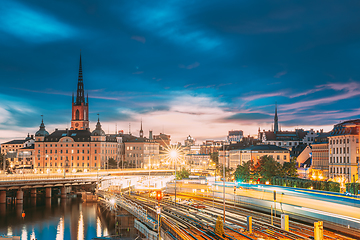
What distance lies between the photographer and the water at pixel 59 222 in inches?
2547

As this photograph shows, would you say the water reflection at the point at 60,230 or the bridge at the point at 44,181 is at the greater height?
the bridge at the point at 44,181

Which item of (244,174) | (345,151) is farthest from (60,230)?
(345,151)

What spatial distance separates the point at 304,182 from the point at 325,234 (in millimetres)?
29761

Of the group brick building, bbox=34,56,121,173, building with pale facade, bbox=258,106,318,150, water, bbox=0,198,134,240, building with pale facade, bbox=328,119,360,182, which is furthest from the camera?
brick building, bbox=34,56,121,173

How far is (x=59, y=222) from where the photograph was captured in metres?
74.9

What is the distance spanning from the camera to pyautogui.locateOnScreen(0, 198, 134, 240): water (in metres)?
64.7

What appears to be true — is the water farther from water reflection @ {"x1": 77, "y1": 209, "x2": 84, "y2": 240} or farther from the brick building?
the brick building

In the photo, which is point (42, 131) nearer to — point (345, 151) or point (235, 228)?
point (345, 151)

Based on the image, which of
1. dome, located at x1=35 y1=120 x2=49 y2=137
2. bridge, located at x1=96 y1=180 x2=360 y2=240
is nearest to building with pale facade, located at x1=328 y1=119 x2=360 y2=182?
bridge, located at x1=96 y1=180 x2=360 y2=240

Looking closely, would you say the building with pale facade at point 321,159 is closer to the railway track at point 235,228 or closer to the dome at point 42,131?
the railway track at point 235,228

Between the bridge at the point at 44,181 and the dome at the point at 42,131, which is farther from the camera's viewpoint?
the dome at the point at 42,131

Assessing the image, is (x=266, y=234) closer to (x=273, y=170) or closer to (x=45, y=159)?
(x=273, y=170)

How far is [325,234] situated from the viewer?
4088 centimetres

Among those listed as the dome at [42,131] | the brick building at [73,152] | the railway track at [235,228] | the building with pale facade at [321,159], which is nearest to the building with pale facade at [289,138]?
the building with pale facade at [321,159]
